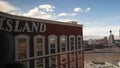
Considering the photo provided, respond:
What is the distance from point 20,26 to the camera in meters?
12.0

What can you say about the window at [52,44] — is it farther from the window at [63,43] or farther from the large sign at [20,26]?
the large sign at [20,26]

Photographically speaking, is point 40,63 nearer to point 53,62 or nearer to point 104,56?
point 53,62

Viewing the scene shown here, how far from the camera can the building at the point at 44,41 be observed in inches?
457

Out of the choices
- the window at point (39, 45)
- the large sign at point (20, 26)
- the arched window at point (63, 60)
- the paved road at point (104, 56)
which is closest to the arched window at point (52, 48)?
the window at point (39, 45)

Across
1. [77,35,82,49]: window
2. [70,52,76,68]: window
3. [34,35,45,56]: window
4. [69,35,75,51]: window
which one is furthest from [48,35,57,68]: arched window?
[77,35,82,49]: window

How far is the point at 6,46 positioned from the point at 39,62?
44.1ft

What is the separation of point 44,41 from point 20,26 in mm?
3266

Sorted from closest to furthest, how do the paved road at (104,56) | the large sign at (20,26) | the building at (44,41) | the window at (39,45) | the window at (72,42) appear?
the large sign at (20,26), the building at (44,41), the window at (39,45), the window at (72,42), the paved road at (104,56)

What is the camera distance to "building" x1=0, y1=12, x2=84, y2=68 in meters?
11.6

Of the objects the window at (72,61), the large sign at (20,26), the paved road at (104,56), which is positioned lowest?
the paved road at (104,56)

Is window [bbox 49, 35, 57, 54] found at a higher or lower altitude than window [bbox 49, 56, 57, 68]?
higher

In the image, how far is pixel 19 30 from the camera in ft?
39.0

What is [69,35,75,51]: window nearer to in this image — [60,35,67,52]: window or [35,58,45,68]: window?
[60,35,67,52]: window

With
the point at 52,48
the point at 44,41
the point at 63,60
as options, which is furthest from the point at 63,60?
the point at 44,41
